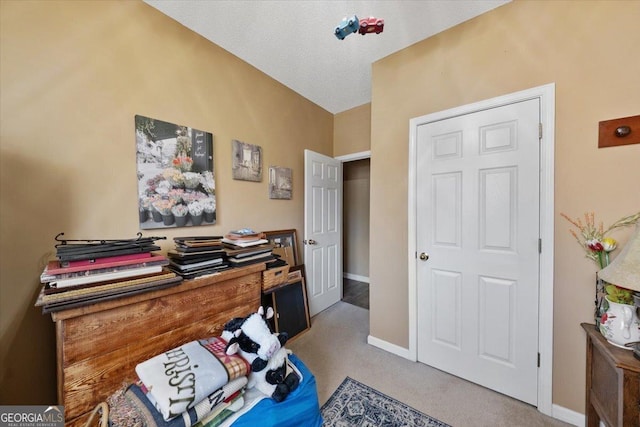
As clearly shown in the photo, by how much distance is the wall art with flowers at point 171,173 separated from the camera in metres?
1.53

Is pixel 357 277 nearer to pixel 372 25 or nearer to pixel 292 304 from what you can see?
pixel 292 304

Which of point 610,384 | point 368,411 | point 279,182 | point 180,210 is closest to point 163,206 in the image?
point 180,210

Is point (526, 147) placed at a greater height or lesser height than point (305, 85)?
lesser

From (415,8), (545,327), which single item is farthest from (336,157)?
(545,327)

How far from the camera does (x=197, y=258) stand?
1.44 meters

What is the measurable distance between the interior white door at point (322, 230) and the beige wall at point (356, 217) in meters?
1.09

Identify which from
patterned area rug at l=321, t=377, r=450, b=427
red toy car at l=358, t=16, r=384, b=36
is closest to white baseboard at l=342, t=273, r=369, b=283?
patterned area rug at l=321, t=377, r=450, b=427

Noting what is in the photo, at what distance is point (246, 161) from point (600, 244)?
257cm

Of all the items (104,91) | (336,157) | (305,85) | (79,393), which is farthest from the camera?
(336,157)

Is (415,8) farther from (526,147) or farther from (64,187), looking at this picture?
(64,187)

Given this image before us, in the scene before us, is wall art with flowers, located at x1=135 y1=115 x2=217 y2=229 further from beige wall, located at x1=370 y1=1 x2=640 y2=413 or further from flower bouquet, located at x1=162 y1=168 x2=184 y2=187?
beige wall, located at x1=370 y1=1 x2=640 y2=413

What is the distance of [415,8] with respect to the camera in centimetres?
159

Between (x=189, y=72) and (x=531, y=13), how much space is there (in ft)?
8.11

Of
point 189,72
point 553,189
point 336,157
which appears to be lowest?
point 553,189
